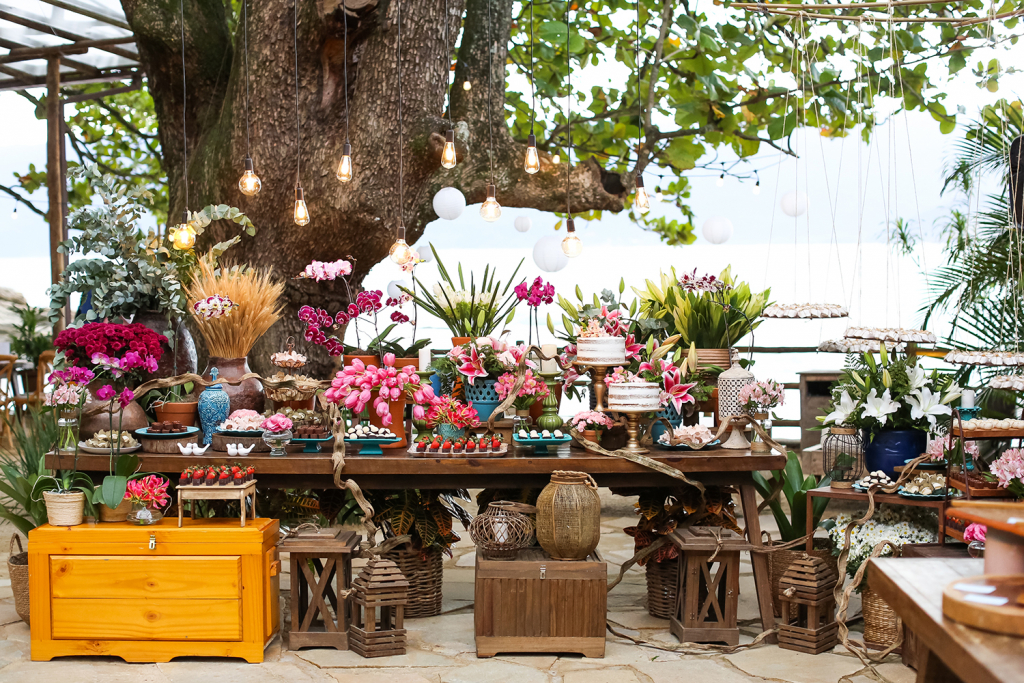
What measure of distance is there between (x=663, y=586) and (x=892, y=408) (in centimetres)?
122

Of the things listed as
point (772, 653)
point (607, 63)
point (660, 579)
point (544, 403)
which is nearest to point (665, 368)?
point (544, 403)

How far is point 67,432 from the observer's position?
12.2 feet

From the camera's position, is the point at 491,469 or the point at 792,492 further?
the point at 792,492

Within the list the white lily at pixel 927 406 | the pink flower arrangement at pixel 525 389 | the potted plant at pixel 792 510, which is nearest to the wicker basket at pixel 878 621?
the potted plant at pixel 792 510

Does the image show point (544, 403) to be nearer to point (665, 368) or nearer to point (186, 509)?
point (665, 368)

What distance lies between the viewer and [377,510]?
12.8 ft

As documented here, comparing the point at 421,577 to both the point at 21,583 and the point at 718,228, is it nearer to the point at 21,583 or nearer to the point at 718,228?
the point at 21,583

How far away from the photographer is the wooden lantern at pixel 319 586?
3.44 metres

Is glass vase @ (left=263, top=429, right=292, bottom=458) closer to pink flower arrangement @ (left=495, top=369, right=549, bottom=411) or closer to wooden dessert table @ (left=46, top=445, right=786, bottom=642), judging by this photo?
wooden dessert table @ (left=46, top=445, right=786, bottom=642)

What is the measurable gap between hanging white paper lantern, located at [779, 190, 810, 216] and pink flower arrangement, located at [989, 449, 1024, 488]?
2052 mm

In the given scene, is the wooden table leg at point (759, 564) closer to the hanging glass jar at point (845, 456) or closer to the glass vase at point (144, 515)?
the hanging glass jar at point (845, 456)

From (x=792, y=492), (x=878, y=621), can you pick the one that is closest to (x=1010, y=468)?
(x=878, y=621)

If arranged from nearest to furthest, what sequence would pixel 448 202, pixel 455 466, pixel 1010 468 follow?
pixel 1010 468, pixel 455 466, pixel 448 202

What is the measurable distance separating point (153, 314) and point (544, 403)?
6.06 feet
